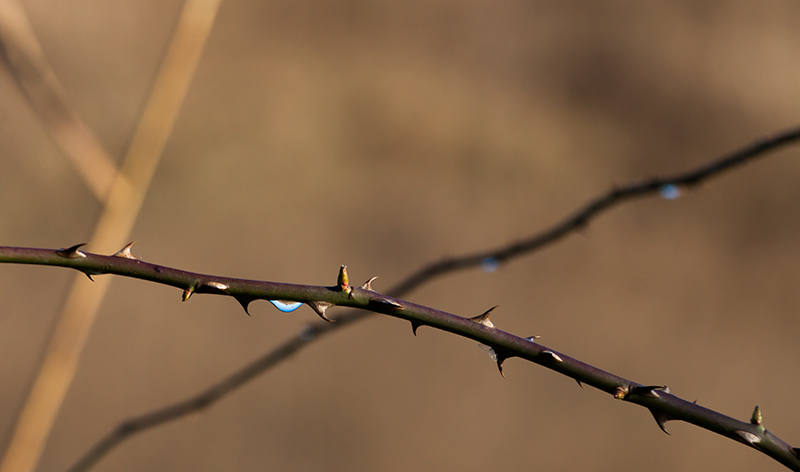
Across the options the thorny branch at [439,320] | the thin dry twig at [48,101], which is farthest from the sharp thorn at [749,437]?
the thin dry twig at [48,101]

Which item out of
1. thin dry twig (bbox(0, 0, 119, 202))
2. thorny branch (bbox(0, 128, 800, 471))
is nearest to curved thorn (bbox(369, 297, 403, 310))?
thorny branch (bbox(0, 128, 800, 471))

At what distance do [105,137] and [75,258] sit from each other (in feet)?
1.07

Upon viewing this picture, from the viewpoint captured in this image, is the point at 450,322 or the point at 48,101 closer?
the point at 450,322

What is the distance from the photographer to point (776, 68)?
0.43 meters

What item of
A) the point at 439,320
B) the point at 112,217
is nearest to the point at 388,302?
the point at 439,320

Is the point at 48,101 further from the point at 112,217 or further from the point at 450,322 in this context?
the point at 450,322

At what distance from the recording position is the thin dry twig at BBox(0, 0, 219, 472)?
0.22 metres

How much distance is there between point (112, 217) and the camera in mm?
215

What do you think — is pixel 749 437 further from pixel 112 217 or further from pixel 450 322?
pixel 112 217

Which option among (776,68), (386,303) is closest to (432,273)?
(386,303)

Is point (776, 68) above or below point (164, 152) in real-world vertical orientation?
→ above

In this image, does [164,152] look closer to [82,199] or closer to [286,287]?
[82,199]

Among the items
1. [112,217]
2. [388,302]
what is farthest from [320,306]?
[112,217]

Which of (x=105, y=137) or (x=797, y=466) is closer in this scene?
(x=797, y=466)
